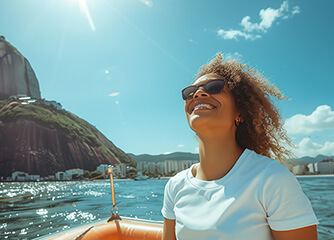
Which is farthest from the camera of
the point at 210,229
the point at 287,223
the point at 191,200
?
the point at 191,200

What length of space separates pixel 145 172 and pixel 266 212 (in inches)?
3743

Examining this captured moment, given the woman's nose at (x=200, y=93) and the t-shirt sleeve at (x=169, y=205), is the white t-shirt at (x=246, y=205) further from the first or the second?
the woman's nose at (x=200, y=93)

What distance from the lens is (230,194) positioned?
92 centimetres

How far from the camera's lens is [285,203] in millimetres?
787

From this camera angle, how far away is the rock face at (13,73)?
8988 cm

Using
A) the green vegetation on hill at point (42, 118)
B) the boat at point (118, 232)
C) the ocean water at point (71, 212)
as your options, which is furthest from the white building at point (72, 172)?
the boat at point (118, 232)

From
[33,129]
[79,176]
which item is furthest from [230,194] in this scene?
[33,129]

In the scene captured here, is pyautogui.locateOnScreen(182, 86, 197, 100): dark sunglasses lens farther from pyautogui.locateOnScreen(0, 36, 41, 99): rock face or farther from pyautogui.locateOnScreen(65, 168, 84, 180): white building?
pyautogui.locateOnScreen(0, 36, 41, 99): rock face

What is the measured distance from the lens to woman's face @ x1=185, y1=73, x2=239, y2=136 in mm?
1067

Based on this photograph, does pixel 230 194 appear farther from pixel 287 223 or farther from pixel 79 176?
pixel 79 176

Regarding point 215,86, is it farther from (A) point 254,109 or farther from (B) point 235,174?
(B) point 235,174

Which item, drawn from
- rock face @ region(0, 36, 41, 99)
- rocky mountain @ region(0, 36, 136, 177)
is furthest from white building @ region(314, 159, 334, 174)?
rock face @ region(0, 36, 41, 99)

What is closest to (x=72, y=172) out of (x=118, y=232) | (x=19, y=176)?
(x=19, y=176)

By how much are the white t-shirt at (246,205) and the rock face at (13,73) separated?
105274 mm
